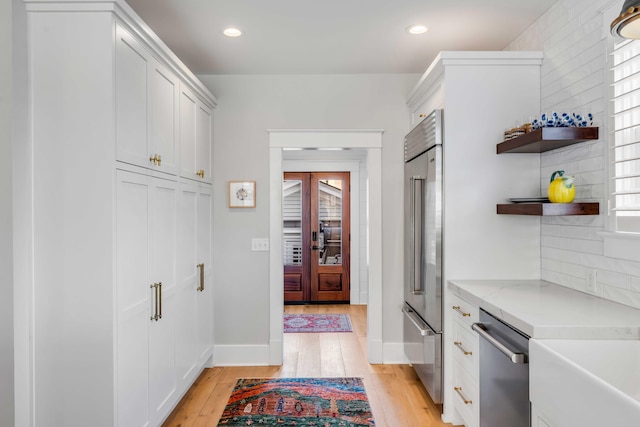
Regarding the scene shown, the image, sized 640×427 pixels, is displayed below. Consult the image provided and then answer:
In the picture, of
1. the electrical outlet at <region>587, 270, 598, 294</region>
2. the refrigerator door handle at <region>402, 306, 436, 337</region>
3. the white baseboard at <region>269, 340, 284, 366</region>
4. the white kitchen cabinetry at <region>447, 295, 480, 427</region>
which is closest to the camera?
the electrical outlet at <region>587, 270, 598, 294</region>

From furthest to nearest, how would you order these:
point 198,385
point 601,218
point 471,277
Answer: point 198,385 → point 471,277 → point 601,218

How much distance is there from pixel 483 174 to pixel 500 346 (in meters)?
1.15

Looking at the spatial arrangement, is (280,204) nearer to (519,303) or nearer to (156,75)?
(156,75)

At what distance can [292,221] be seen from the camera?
601 cm

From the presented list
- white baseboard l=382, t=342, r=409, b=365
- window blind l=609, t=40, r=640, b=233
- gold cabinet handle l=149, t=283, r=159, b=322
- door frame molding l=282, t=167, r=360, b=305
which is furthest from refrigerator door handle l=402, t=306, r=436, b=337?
door frame molding l=282, t=167, r=360, b=305

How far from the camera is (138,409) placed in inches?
82.3

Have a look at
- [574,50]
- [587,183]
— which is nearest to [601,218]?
[587,183]

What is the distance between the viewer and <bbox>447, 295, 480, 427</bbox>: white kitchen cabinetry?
2.12m

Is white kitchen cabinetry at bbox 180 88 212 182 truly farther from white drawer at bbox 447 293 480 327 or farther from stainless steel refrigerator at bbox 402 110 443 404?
white drawer at bbox 447 293 480 327

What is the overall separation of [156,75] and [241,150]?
1292mm

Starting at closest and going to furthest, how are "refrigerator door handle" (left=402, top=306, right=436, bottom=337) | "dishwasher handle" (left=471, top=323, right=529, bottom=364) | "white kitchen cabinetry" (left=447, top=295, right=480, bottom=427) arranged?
"dishwasher handle" (left=471, top=323, right=529, bottom=364), "white kitchen cabinetry" (left=447, top=295, right=480, bottom=427), "refrigerator door handle" (left=402, top=306, right=436, bottom=337)

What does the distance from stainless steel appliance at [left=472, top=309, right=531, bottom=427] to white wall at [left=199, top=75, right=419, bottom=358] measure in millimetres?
1593

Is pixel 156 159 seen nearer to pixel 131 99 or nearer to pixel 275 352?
pixel 131 99

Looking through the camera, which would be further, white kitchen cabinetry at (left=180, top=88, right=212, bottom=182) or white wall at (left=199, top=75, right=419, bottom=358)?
white wall at (left=199, top=75, right=419, bottom=358)
